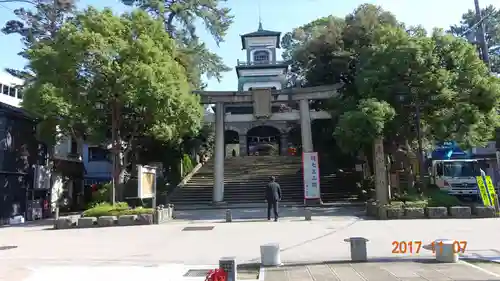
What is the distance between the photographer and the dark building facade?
18881mm

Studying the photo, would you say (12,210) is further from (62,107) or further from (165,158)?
(165,158)

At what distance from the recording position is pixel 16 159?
19891 mm

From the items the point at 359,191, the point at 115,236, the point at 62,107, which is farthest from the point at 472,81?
the point at 62,107

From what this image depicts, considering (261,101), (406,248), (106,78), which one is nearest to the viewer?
(406,248)

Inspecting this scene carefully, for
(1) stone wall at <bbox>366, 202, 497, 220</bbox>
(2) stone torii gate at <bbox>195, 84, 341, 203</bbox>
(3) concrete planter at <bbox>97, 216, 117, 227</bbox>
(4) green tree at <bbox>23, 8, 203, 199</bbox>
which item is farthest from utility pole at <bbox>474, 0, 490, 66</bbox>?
(3) concrete planter at <bbox>97, 216, 117, 227</bbox>

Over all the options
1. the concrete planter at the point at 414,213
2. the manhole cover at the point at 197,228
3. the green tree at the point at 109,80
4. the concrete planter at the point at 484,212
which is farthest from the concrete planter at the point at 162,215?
the concrete planter at the point at 484,212

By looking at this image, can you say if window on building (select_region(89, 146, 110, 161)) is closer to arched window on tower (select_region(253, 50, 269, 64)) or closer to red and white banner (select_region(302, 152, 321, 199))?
arched window on tower (select_region(253, 50, 269, 64))

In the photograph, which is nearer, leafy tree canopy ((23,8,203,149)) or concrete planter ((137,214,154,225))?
concrete planter ((137,214,154,225))

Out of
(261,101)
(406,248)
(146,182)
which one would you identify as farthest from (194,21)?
(406,248)

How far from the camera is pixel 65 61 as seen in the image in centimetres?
1738

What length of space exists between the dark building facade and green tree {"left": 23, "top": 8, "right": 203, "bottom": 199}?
267 centimetres

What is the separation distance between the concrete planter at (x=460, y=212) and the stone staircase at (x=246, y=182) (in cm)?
946

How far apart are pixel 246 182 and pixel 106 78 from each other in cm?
1209

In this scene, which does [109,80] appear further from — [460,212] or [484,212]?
[484,212]
